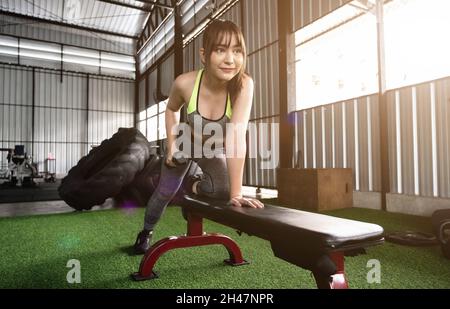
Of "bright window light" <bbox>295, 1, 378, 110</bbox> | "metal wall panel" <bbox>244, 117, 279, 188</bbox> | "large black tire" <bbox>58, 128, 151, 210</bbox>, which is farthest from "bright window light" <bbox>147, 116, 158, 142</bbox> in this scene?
"bright window light" <bbox>295, 1, 378, 110</bbox>

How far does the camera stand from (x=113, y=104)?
11.4 m

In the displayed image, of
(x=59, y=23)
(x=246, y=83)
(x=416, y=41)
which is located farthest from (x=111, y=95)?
(x=246, y=83)

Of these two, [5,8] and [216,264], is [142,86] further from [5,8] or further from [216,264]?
[216,264]

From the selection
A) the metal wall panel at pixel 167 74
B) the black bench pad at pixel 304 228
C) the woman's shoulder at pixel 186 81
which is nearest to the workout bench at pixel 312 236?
the black bench pad at pixel 304 228

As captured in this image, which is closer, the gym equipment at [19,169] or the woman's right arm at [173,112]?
the woman's right arm at [173,112]

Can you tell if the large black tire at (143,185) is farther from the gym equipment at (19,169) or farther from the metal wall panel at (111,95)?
the metal wall panel at (111,95)

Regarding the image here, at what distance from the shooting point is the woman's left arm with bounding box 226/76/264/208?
121cm

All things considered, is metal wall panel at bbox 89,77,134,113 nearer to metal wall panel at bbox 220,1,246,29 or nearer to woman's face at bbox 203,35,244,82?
metal wall panel at bbox 220,1,246,29

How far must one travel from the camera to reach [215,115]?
1363 millimetres

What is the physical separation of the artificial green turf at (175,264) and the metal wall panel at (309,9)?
2.74 metres

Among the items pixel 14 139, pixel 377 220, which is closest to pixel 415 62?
pixel 377 220

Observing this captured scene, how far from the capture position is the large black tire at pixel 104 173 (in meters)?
2.96

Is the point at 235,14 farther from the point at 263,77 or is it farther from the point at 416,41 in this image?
the point at 416,41

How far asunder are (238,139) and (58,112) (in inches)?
430
